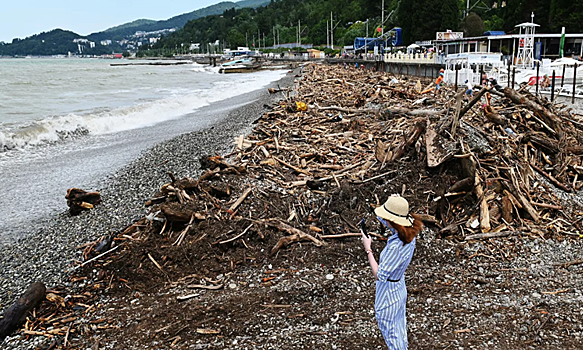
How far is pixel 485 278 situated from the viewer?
251 inches

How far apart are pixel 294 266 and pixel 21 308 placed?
3.91 meters

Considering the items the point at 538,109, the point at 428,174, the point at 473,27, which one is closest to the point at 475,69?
the point at 538,109

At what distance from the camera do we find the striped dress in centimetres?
388

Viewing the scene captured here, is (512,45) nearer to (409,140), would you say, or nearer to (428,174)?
(409,140)

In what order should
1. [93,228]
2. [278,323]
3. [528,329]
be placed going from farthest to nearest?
[93,228] < [278,323] < [528,329]

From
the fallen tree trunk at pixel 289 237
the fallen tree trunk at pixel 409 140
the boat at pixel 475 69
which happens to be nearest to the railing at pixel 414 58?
the boat at pixel 475 69

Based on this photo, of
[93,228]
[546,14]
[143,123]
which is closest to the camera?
[93,228]

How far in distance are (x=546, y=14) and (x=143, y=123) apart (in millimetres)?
46206

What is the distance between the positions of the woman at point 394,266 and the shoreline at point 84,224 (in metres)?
5.37

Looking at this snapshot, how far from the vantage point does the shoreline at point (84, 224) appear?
279 inches

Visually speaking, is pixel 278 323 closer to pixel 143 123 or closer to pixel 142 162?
pixel 142 162

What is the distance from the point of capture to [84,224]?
8961mm

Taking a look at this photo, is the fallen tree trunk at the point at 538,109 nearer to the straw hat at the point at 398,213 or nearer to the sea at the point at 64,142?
the straw hat at the point at 398,213

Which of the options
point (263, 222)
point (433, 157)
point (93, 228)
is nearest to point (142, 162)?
point (93, 228)
